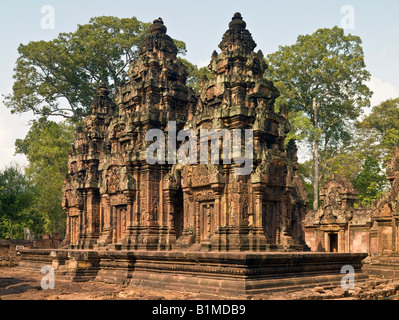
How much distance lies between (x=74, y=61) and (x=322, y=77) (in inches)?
711

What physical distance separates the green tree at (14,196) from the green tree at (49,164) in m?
1.09

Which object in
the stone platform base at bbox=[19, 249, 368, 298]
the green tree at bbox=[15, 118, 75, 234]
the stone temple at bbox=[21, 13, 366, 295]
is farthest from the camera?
the green tree at bbox=[15, 118, 75, 234]

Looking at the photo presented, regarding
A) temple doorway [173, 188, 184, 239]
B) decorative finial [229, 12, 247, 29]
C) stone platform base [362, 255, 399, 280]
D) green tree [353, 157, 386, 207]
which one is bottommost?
stone platform base [362, 255, 399, 280]

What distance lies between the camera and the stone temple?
11.3 meters

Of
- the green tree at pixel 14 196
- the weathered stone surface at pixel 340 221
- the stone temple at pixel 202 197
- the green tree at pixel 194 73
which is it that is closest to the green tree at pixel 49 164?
the green tree at pixel 14 196

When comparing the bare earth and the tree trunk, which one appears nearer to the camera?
the bare earth

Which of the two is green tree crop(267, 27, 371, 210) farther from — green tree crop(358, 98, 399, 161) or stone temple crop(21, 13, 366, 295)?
stone temple crop(21, 13, 366, 295)

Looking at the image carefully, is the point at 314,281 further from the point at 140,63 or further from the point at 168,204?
the point at 140,63

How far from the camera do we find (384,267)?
1766 centimetres

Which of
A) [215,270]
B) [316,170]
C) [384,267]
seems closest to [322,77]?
[316,170]

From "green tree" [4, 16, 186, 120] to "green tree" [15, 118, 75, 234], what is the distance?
1.58m

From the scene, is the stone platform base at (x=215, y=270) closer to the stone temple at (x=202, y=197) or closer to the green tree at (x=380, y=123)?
the stone temple at (x=202, y=197)

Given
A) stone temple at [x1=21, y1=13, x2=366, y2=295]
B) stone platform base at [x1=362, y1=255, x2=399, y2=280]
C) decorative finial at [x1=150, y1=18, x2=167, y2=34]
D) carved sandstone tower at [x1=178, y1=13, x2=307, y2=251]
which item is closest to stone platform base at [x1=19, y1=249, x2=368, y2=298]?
stone temple at [x1=21, y1=13, x2=366, y2=295]
